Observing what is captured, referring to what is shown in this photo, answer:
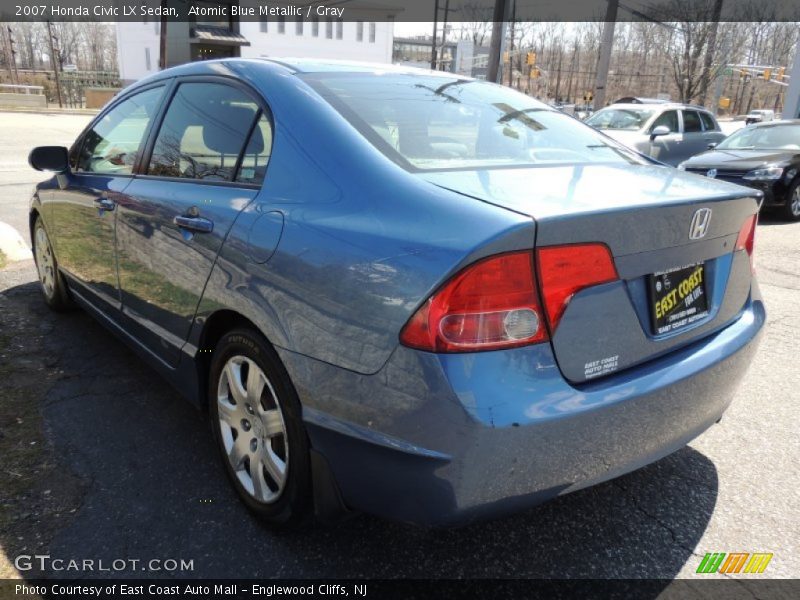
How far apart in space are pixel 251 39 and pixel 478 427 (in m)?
58.9

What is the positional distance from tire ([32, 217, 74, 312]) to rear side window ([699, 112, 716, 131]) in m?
13.0

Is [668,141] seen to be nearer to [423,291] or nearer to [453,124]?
[453,124]

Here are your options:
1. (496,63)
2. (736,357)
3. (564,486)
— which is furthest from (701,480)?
(496,63)

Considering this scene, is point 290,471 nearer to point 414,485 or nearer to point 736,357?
point 414,485

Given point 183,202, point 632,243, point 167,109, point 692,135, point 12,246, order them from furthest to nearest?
point 692,135, point 12,246, point 167,109, point 183,202, point 632,243

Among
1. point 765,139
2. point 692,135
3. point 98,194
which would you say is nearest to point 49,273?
point 98,194

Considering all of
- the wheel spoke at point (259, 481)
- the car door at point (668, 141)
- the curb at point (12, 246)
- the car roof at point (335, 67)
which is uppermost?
the car roof at point (335, 67)

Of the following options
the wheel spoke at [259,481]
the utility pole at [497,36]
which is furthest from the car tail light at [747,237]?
the utility pole at [497,36]

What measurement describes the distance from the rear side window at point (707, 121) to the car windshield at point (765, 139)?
2.41 meters

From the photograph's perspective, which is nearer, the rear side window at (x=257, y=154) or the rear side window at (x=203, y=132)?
the rear side window at (x=257, y=154)

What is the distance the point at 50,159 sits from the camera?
3.67 metres

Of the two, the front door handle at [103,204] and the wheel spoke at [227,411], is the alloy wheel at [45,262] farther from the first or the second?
the wheel spoke at [227,411]

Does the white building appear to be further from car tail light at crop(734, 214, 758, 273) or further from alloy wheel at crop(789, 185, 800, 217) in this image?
car tail light at crop(734, 214, 758, 273)

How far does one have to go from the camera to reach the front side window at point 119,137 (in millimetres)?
3133
